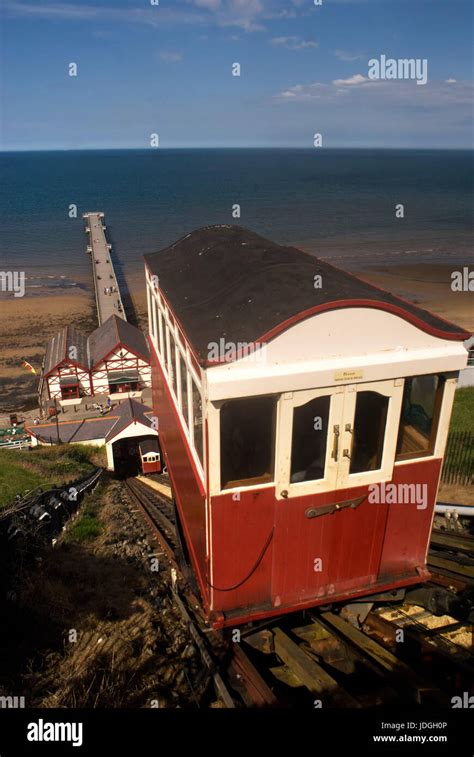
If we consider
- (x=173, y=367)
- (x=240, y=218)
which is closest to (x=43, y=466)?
(x=173, y=367)

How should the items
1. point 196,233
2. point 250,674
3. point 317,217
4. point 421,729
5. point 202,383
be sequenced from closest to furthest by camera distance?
1. point 421,729
2. point 202,383
3. point 250,674
4. point 196,233
5. point 317,217

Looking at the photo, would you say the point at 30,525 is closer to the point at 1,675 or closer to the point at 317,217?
the point at 1,675

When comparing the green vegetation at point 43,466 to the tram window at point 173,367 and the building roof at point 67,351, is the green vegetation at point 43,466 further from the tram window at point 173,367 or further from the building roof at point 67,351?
the building roof at point 67,351

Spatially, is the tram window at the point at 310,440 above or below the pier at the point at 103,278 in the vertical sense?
above

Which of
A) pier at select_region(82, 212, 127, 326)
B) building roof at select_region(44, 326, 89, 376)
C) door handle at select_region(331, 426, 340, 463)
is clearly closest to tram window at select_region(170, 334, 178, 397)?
door handle at select_region(331, 426, 340, 463)

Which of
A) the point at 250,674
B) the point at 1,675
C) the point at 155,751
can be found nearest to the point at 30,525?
the point at 1,675

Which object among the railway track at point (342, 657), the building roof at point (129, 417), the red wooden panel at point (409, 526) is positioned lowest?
the building roof at point (129, 417)

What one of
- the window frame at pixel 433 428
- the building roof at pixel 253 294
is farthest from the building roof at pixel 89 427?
the window frame at pixel 433 428

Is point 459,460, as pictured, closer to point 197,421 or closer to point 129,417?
point 197,421
